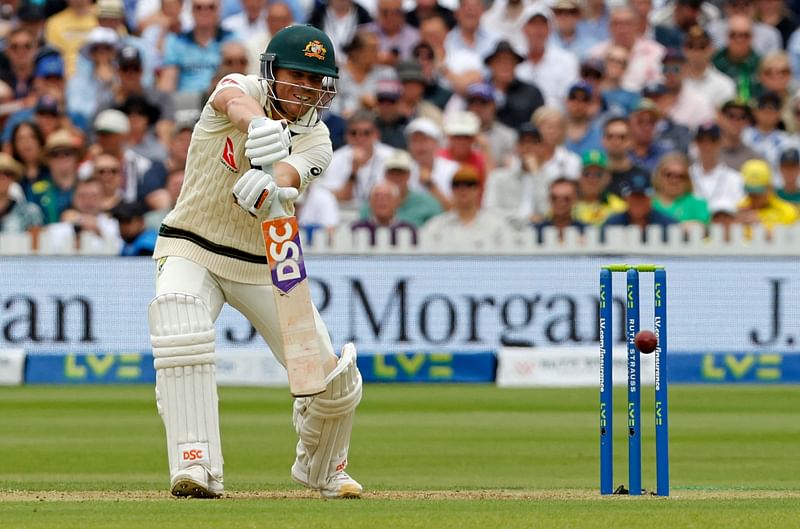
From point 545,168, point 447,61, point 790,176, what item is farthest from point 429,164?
point 790,176

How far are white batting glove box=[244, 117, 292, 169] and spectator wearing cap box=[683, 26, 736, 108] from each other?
1073cm

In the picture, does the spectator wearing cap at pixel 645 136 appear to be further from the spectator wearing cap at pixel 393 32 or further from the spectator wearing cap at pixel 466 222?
the spectator wearing cap at pixel 393 32

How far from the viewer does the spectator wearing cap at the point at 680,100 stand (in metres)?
16.5

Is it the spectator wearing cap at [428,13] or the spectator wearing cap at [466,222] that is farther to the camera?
the spectator wearing cap at [428,13]

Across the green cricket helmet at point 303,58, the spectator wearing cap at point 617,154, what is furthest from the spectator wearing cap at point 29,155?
the green cricket helmet at point 303,58

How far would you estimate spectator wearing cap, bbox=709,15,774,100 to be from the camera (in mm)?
16938

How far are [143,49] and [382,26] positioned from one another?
229 centimetres

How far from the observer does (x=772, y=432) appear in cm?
1072

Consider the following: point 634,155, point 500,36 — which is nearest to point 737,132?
point 634,155

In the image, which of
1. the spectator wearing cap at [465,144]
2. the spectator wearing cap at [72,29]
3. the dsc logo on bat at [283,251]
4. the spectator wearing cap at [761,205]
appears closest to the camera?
the dsc logo on bat at [283,251]

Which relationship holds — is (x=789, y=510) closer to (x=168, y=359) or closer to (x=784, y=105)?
(x=168, y=359)

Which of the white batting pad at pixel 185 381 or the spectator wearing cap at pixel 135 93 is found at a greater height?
A: the spectator wearing cap at pixel 135 93

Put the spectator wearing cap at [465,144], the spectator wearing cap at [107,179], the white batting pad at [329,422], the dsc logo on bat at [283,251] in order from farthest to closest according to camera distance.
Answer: the spectator wearing cap at [465,144] < the spectator wearing cap at [107,179] < the white batting pad at [329,422] < the dsc logo on bat at [283,251]

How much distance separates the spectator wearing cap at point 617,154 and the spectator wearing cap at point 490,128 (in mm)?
954
